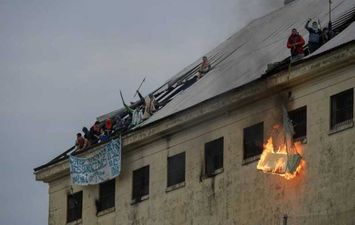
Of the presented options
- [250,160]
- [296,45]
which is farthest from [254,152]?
[296,45]

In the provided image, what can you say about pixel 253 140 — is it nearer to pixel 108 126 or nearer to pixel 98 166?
pixel 98 166

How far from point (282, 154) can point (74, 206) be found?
17.7 meters

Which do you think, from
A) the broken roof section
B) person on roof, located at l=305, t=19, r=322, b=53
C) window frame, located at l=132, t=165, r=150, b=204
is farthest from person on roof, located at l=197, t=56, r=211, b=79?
person on roof, located at l=305, t=19, r=322, b=53

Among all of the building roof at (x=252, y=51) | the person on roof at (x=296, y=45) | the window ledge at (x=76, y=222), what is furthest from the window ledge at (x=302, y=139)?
the window ledge at (x=76, y=222)

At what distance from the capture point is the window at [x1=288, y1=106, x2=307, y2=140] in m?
82.9

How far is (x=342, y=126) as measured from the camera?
80.5m

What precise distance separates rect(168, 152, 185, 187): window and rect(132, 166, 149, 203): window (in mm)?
1878

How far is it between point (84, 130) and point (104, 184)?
11.1 feet

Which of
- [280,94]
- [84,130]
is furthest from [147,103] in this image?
[280,94]

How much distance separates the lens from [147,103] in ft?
320

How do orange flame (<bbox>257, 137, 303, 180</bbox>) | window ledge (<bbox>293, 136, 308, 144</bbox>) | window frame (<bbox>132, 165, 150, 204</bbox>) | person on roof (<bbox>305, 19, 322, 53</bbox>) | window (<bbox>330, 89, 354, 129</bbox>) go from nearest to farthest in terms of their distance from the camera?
1. window (<bbox>330, 89, 354, 129</bbox>)
2. window ledge (<bbox>293, 136, 308, 144</bbox>)
3. orange flame (<bbox>257, 137, 303, 180</bbox>)
4. person on roof (<bbox>305, 19, 322, 53</bbox>)
5. window frame (<bbox>132, 165, 150, 204</bbox>)

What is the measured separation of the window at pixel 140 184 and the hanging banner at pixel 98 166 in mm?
1056

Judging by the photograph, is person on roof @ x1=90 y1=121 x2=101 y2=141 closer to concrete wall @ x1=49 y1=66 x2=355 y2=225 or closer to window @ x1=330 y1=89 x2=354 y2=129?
concrete wall @ x1=49 y1=66 x2=355 y2=225

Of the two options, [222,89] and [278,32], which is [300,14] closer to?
[278,32]
